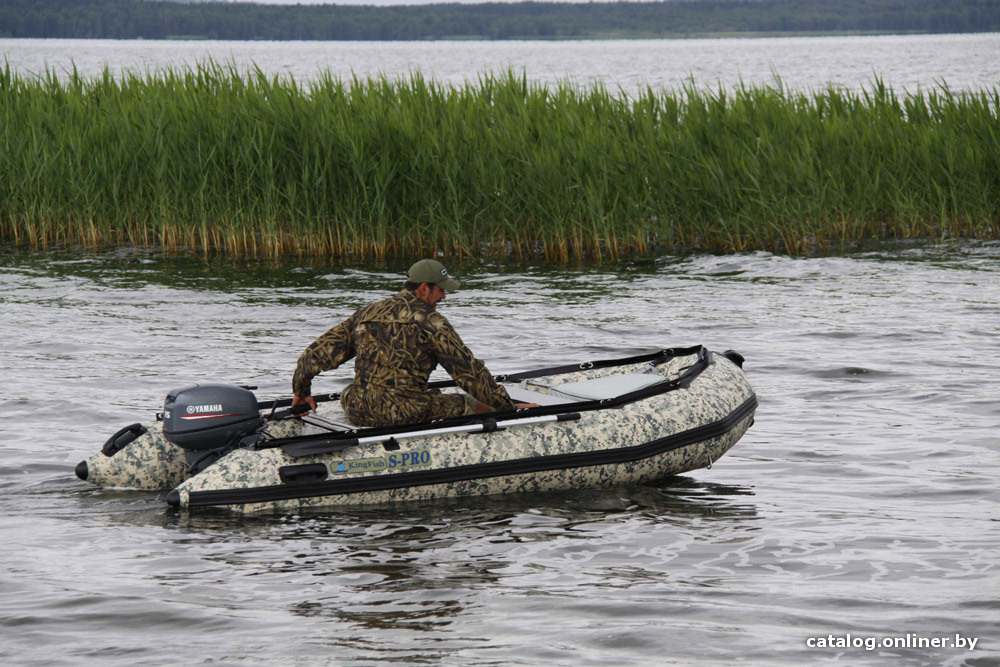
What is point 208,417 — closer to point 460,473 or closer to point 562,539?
point 460,473

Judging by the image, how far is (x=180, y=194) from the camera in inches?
690

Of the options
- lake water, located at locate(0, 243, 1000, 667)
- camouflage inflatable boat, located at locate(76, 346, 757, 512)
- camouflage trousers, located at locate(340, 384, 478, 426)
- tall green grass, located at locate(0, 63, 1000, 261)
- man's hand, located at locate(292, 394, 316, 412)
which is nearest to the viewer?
lake water, located at locate(0, 243, 1000, 667)

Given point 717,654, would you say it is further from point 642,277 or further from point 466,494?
point 642,277

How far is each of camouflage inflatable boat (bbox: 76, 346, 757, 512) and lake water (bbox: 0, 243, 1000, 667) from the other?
0.47 feet

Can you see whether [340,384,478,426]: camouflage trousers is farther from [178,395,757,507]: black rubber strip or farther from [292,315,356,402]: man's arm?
[178,395,757,507]: black rubber strip

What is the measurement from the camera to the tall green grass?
17281 mm

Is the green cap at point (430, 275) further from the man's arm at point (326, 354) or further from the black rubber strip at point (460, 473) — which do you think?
the black rubber strip at point (460, 473)

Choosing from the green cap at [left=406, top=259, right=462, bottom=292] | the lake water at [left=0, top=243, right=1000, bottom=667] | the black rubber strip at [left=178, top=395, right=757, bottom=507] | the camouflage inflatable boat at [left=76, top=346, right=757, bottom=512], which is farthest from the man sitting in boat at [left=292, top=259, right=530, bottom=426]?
the lake water at [left=0, top=243, right=1000, bottom=667]

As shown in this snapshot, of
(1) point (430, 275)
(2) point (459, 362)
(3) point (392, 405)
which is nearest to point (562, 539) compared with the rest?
(2) point (459, 362)

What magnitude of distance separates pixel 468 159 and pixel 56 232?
5486mm

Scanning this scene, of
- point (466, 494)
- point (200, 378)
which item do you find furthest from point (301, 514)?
Result: point (200, 378)

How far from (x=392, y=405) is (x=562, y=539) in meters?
1.51

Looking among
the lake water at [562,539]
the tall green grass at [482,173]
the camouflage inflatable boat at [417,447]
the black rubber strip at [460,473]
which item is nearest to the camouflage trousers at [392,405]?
the camouflage inflatable boat at [417,447]

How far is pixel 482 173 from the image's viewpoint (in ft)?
56.6
